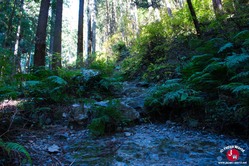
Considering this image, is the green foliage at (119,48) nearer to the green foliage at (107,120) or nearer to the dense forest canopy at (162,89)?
the dense forest canopy at (162,89)

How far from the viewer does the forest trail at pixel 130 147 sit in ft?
8.20

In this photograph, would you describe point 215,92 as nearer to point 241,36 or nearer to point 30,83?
point 241,36

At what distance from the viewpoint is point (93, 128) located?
3.54 metres

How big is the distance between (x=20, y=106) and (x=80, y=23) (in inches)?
377

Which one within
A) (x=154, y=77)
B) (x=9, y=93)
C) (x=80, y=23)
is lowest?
(x=9, y=93)

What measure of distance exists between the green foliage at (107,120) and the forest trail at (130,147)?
0.56ft

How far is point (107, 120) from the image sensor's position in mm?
3613

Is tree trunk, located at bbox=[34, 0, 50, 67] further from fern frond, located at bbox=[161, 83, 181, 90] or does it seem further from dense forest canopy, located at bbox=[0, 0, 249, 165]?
fern frond, located at bbox=[161, 83, 181, 90]

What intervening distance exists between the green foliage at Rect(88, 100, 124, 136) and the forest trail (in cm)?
17

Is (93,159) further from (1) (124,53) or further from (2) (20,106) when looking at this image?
(1) (124,53)

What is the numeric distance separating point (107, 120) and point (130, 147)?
80 cm

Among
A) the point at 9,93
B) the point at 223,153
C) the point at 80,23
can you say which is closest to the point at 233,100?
the point at 223,153

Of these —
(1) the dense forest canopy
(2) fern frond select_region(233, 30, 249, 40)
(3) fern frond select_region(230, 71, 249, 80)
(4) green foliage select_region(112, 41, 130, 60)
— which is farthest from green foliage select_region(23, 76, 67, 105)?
(4) green foliage select_region(112, 41, 130, 60)

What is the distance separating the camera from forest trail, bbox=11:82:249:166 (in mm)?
2498
